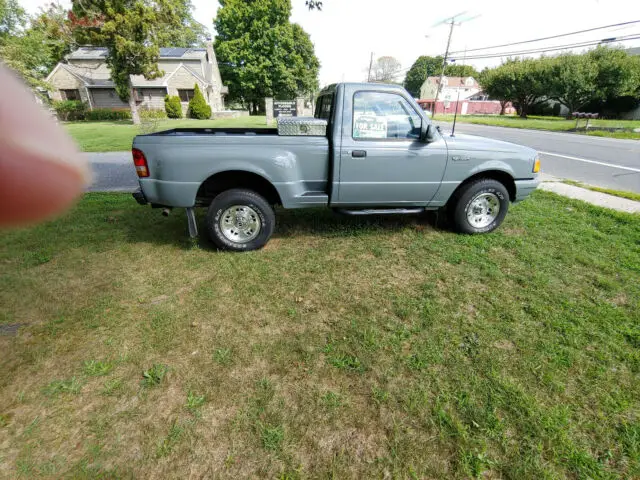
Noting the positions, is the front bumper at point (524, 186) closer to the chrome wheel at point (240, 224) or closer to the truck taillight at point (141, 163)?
the chrome wheel at point (240, 224)

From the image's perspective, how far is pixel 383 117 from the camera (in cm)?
425

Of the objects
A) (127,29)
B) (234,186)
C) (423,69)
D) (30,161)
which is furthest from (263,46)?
(423,69)

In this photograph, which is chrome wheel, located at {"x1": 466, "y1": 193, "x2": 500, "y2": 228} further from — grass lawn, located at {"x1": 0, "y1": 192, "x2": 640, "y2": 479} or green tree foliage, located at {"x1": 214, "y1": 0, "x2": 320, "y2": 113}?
green tree foliage, located at {"x1": 214, "y1": 0, "x2": 320, "y2": 113}

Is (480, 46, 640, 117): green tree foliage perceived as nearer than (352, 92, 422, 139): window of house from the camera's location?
No

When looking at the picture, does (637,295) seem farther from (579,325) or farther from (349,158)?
A: (349,158)

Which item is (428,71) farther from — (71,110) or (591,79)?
(71,110)

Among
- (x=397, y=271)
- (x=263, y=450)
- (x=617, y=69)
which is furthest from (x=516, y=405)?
(x=617, y=69)

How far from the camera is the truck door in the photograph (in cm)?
416

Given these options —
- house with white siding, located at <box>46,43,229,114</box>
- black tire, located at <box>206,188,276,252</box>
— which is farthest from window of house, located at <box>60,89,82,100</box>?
black tire, located at <box>206,188,276,252</box>

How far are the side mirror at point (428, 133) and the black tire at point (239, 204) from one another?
2.11 meters

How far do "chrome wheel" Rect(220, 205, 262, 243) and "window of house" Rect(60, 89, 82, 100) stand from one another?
37.2 meters

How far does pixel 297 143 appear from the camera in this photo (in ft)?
13.3

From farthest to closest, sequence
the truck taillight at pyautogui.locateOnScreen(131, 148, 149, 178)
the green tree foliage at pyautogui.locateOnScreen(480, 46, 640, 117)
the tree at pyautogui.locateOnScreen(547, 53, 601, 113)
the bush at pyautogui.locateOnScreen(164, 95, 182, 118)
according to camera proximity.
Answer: the tree at pyautogui.locateOnScreen(547, 53, 601, 113) < the green tree foliage at pyautogui.locateOnScreen(480, 46, 640, 117) < the bush at pyautogui.locateOnScreen(164, 95, 182, 118) < the truck taillight at pyautogui.locateOnScreen(131, 148, 149, 178)

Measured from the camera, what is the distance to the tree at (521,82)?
117ft
